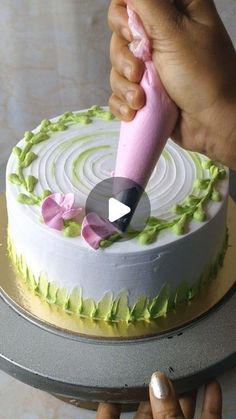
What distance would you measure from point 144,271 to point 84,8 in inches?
29.2

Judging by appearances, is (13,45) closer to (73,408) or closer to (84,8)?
(84,8)

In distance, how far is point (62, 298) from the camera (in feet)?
3.47

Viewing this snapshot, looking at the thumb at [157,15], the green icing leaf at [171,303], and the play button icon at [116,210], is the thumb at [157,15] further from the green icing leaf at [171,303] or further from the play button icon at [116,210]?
the green icing leaf at [171,303]

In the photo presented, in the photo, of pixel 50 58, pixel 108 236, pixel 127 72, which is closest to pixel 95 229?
pixel 108 236

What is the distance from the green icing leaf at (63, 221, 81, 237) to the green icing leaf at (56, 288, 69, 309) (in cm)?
11

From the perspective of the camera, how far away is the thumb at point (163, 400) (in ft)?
2.57

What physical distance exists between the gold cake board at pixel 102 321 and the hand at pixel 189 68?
9.1 inches

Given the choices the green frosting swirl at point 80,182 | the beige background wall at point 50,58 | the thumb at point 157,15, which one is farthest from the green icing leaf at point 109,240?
the beige background wall at point 50,58

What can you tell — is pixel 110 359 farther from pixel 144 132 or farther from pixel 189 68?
pixel 189 68

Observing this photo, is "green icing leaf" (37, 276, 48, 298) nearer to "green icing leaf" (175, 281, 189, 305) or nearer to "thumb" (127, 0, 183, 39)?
"green icing leaf" (175, 281, 189, 305)

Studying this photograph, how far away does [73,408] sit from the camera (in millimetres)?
1096

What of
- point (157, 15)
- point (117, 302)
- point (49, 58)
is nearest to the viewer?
point (157, 15)

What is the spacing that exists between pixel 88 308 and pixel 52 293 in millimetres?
66

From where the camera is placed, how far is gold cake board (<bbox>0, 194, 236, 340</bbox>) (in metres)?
1.03
